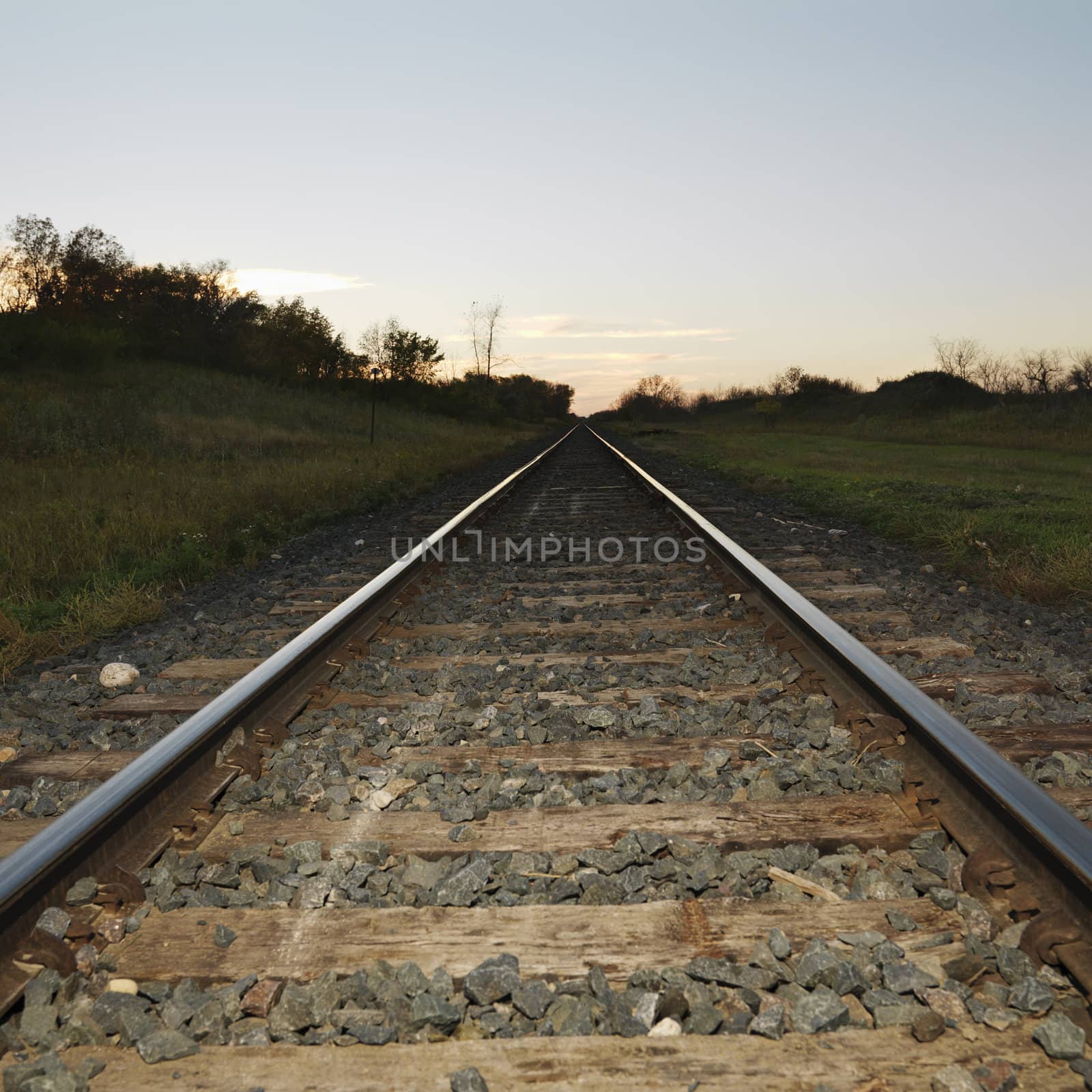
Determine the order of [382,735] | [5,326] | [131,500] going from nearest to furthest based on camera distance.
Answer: [382,735], [131,500], [5,326]

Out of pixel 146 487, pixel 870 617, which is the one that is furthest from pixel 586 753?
pixel 146 487

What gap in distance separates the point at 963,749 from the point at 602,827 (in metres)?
0.95

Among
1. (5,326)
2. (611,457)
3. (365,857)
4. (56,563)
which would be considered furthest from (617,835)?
(5,326)

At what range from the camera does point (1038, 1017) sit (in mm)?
1446

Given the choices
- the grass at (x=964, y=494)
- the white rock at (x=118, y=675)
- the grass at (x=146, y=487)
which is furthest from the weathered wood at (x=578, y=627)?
the grass at (x=146, y=487)

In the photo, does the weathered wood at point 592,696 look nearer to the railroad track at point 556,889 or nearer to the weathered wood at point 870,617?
the railroad track at point 556,889

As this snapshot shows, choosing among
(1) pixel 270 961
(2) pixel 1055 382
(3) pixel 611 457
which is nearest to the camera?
(1) pixel 270 961

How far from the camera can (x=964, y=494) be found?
9312 millimetres

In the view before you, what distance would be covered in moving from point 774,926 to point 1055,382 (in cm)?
5429

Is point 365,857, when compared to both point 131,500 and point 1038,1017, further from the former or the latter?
point 131,500

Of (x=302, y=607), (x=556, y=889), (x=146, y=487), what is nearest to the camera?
(x=556, y=889)

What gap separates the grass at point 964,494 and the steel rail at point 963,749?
2.34 metres

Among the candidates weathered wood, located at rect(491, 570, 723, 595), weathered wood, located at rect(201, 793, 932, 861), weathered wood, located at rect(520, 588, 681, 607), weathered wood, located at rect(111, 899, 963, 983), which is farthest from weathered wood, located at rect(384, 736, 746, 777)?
weathered wood, located at rect(491, 570, 723, 595)

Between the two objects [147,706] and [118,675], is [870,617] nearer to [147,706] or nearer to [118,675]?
[147,706]
